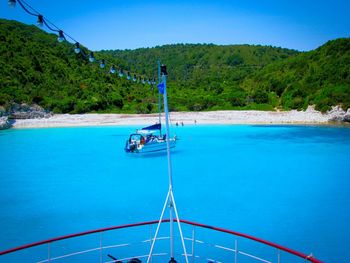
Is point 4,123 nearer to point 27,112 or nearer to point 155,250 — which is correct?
point 27,112

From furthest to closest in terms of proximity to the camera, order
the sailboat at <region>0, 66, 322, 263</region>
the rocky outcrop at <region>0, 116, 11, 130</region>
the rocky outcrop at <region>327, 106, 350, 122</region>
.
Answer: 1. the rocky outcrop at <region>327, 106, 350, 122</region>
2. the rocky outcrop at <region>0, 116, 11, 130</region>
3. the sailboat at <region>0, 66, 322, 263</region>

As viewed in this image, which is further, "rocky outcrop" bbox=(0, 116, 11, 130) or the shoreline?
the shoreline

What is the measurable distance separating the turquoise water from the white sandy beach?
48.1ft

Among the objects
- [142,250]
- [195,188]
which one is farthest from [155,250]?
[195,188]

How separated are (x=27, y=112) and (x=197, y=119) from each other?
23.9 metres

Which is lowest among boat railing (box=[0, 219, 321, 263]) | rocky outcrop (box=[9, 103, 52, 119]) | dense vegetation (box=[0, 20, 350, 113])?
boat railing (box=[0, 219, 321, 263])

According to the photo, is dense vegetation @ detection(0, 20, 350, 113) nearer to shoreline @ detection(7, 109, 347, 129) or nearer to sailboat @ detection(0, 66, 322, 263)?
shoreline @ detection(7, 109, 347, 129)

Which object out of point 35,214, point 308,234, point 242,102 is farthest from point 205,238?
point 242,102

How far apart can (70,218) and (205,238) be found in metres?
4.72

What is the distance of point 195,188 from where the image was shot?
15992mm

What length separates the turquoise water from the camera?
1098 centimetres

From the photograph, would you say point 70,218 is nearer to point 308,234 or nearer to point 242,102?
point 308,234

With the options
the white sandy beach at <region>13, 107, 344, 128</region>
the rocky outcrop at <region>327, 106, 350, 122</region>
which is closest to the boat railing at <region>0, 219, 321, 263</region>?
the white sandy beach at <region>13, 107, 344, 128</region>

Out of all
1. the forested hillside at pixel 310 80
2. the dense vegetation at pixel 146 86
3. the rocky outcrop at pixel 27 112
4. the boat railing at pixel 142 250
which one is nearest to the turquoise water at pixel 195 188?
the boat railing at pixel 142 250
